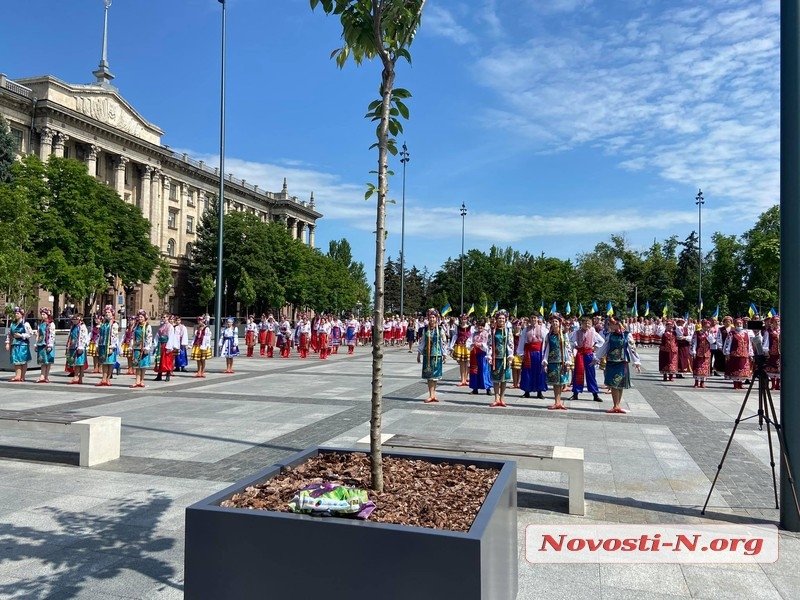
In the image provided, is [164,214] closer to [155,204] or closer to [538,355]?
[155,204]

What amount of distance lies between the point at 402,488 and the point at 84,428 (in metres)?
5.05

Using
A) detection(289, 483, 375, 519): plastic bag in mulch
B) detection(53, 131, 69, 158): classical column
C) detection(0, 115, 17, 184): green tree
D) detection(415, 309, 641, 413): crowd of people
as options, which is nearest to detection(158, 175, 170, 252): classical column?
detection(53, 131, 69, 158): classical column

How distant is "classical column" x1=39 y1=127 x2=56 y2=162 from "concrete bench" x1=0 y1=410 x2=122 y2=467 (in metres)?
51.6

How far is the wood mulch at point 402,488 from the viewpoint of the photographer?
10.4 feet

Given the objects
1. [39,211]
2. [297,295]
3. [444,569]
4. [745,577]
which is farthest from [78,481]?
[297,295]

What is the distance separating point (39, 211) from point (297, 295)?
110 feet

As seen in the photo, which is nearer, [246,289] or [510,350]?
[510,350]

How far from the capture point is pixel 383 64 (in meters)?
3.96

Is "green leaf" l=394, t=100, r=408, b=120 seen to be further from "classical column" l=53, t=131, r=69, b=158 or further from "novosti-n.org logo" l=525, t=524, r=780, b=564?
"classical column" l=53, t=131, r=69, b=158

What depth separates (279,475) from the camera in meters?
3.83

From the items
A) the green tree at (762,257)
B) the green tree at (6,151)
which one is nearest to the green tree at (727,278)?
the green tree at (762,257)

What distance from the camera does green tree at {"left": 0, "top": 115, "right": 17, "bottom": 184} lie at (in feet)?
129

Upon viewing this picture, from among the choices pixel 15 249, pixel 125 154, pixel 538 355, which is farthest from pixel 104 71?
pixel 538 355

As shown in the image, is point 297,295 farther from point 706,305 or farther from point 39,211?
point 706,305
